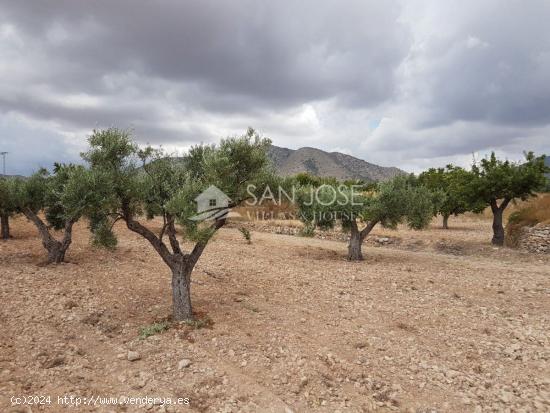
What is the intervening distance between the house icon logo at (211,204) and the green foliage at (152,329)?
3.47 m

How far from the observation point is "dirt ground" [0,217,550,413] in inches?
320

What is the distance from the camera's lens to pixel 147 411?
7406 mm

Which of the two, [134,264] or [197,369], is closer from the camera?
[197,369]

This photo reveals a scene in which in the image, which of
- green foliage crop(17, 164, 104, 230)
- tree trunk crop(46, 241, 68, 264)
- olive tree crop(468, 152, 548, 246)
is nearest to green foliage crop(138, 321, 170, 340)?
green foliage crop(17, 164, 104, 230)

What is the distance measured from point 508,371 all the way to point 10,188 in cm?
2277

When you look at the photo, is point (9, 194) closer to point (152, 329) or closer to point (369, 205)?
point (152, 329)

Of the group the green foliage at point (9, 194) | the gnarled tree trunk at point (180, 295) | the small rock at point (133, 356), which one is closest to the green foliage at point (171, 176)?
the gnarled tree trunk at point (180, 295)

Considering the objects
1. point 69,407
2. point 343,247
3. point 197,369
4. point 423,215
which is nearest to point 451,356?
point 197,369

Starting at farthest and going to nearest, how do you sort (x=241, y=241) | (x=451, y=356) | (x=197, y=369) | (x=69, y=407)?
(x=241, y=241) < (x=451, y=356) < (x=197, y=369) < (x=69, y=407)

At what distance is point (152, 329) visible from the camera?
1095cm

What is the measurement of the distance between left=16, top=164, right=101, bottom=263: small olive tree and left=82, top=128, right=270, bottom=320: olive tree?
20.3 inches

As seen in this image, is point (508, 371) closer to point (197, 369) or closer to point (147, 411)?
point (197, 369)

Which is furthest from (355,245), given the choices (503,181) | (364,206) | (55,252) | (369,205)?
(55,252)

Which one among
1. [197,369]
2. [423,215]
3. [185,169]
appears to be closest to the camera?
[197,369]
